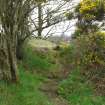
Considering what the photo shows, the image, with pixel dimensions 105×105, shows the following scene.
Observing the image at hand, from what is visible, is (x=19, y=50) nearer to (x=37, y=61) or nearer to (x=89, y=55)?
(x=37, y=61)

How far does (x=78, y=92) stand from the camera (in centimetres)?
1048

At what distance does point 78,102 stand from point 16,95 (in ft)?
5.13

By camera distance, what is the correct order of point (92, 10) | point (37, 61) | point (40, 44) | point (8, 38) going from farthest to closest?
point (92, 10) → point (40, 44) → point (37, 61) → point (8, 38)

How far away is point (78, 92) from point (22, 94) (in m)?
1.65

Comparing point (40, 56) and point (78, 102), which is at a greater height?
point (40, 56)

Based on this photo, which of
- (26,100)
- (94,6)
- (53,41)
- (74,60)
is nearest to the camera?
(26,100)

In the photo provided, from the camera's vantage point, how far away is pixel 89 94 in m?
10.5

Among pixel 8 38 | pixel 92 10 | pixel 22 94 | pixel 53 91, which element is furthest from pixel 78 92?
pixel 92 10

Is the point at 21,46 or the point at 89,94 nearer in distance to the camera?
the point at 89,94

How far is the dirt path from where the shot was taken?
9937 millimetres

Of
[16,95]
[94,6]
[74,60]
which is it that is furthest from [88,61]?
[16,95]

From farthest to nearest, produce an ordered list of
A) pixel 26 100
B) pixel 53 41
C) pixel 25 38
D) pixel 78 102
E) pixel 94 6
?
pixel 53 41 < pixel 94 6 < pixel 25 38 < pixel 78 102 < pixel 26 100

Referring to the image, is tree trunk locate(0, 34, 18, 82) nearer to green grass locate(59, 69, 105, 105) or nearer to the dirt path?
the dirt path

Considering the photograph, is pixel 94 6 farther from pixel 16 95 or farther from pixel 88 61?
pixel 16 95
